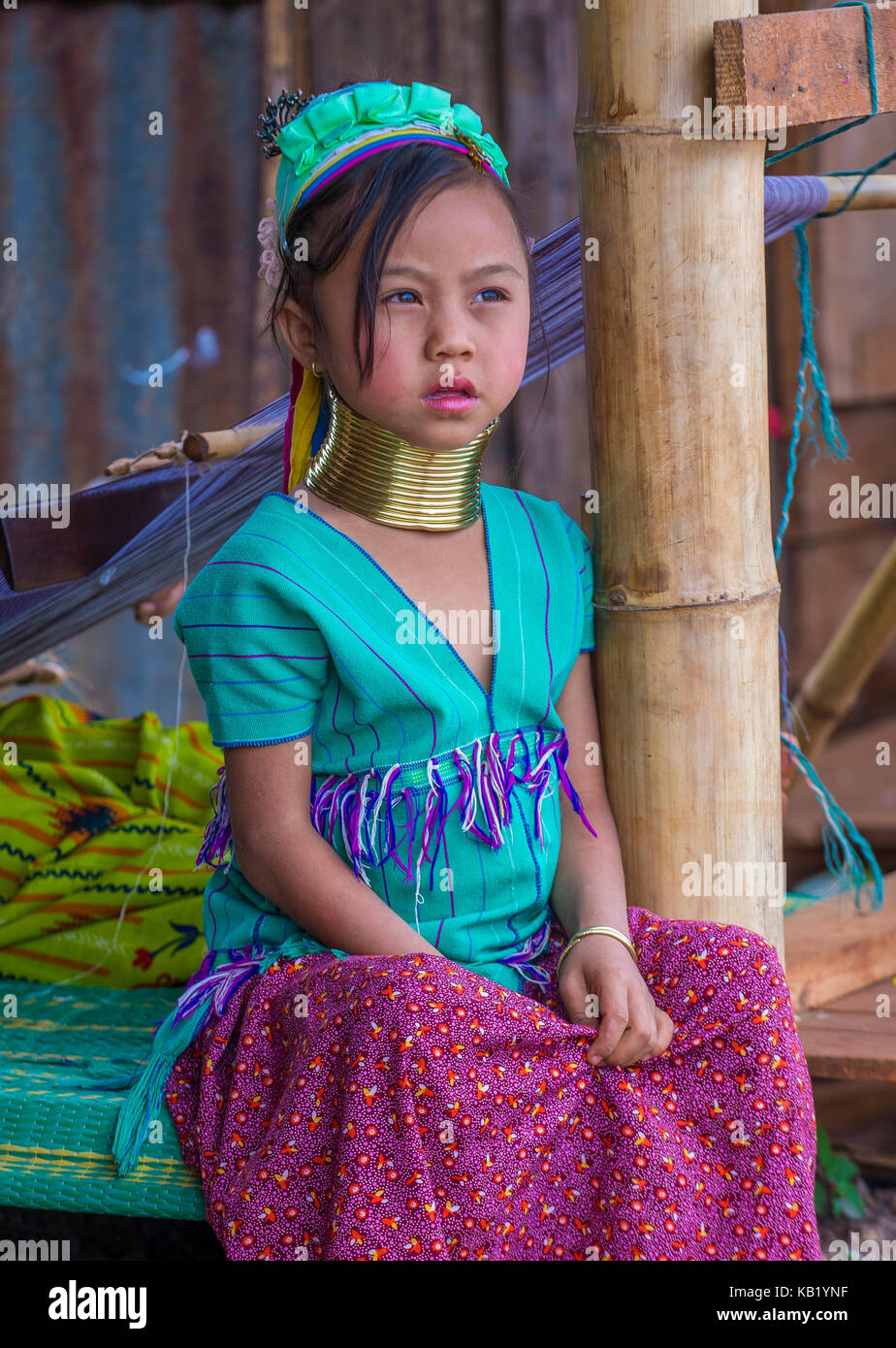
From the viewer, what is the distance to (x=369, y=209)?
5.09 ft

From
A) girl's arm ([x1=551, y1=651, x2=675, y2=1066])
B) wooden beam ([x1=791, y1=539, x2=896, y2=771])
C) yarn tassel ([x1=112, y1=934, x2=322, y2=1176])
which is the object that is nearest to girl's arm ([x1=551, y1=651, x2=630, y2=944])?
girl's arm ([x1=551, y1=651, x2=675, y2=1066])

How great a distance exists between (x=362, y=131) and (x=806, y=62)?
1.84 ft

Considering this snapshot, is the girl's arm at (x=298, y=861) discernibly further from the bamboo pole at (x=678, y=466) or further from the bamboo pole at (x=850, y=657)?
the bamboo pole at (x=850, y=657)

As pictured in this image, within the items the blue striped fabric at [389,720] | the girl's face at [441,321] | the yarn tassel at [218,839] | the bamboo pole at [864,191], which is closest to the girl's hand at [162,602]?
the yarn tassel at [218,839]

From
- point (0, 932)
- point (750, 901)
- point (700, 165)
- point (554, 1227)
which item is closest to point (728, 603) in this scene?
point (750, 901)

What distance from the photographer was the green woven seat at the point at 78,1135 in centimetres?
163

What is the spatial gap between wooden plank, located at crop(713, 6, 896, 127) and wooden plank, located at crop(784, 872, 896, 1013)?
1353mm

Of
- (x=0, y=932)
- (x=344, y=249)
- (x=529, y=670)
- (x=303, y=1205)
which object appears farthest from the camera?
(x=0, y=932)

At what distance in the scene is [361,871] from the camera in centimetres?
163

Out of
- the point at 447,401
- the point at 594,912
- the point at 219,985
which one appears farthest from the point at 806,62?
the point at 219,985

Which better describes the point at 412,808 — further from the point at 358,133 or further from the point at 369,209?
the point at 358,133

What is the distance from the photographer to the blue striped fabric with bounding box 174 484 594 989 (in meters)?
1.59

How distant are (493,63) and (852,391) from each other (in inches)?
82.2

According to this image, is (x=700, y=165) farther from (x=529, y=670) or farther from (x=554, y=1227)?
(x=554, y=1227)
